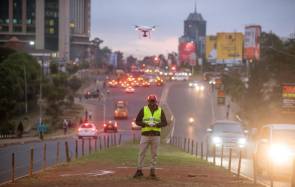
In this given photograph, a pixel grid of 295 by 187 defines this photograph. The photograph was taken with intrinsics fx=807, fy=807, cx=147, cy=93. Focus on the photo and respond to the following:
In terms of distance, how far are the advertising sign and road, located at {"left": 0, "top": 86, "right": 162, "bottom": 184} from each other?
13.0 metres

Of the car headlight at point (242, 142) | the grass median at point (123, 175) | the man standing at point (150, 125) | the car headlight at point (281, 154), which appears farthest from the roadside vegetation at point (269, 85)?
the man standing at point (150, 125)

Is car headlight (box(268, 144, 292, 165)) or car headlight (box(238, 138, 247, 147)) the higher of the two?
car headlight (box(268, 144, 292, 165))

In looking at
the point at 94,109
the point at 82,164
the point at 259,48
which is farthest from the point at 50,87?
the point at 82,164

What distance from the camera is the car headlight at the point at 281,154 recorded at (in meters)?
24.4

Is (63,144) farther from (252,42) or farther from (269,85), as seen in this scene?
(252,42)

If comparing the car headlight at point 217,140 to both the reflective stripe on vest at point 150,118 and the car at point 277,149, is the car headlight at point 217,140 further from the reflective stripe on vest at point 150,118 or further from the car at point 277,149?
the reflective stripe on vest at point 150,118

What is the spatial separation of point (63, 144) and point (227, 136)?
13582 millimetres

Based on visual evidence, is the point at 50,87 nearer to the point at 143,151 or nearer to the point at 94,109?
the point at 94,109

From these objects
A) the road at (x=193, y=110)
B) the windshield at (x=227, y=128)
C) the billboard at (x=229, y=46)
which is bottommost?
the road at (x=193, y=110)

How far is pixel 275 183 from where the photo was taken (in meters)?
23.2

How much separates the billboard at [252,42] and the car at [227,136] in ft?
291

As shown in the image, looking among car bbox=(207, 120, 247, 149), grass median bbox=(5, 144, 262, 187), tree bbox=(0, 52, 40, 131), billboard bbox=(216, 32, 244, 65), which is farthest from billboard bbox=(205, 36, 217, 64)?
grass median bbox=(5, 144, 262, 187)

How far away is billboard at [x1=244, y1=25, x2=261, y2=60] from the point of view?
131875 mm

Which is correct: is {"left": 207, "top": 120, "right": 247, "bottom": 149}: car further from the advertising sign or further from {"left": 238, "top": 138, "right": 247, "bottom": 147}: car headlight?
the advertising sign
